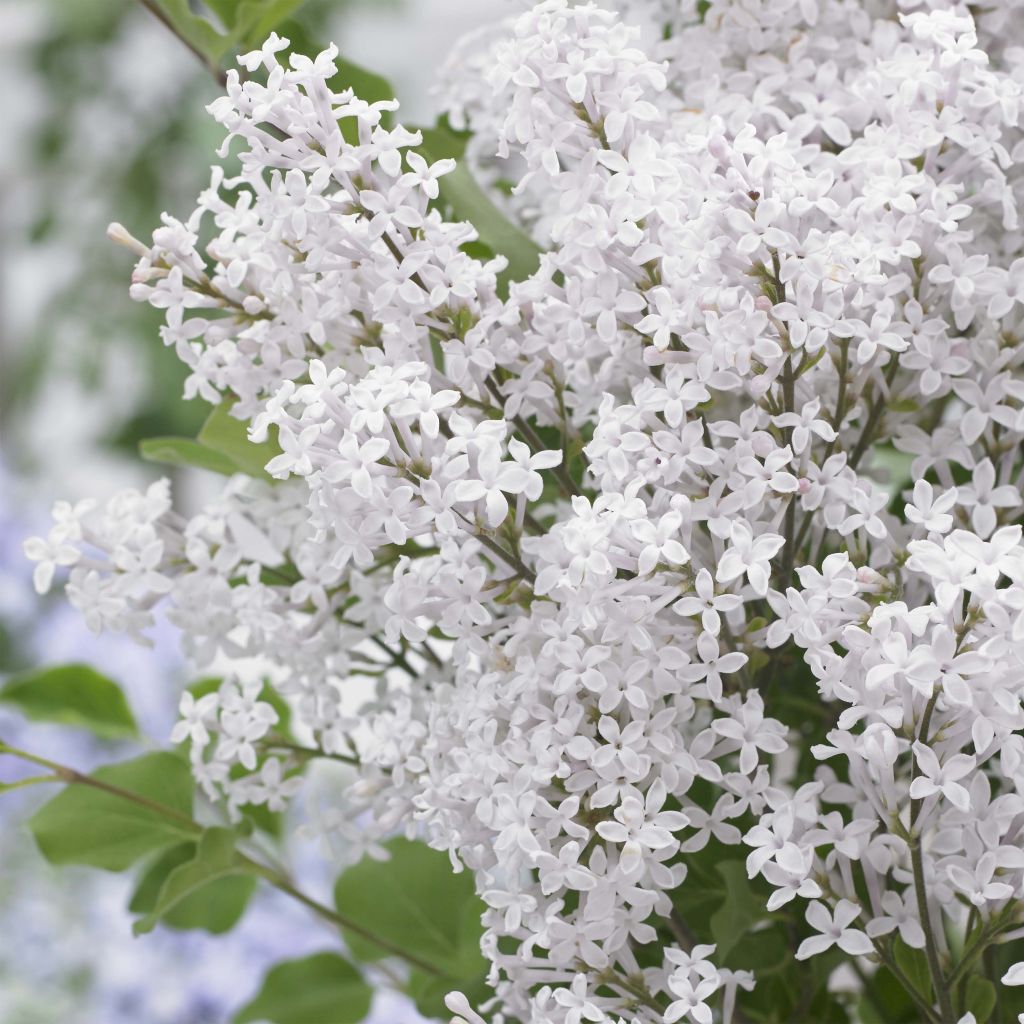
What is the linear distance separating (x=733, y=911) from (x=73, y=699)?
21cm

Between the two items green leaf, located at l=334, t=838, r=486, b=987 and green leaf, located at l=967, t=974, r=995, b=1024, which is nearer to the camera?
green leaf, located at l=967, t=974, r=995, b=1024

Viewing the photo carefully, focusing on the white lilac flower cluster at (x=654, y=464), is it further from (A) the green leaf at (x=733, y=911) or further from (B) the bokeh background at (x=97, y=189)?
(B) the bokeh background at (x=97, y=189)

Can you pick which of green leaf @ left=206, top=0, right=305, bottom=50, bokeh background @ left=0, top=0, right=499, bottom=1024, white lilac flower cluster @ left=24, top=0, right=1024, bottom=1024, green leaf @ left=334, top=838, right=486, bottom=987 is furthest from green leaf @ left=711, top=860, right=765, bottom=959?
bokeh background @ left=0, top=0, right=499, bottom=1024

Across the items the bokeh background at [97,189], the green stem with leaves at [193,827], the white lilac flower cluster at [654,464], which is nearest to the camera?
the white lilac flower cluster at [654,464]

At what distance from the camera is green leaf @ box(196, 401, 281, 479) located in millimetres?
303

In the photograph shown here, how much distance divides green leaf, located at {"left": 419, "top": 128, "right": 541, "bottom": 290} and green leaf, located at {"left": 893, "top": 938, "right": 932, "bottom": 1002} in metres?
0.16

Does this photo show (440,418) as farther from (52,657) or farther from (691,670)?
(52,657)

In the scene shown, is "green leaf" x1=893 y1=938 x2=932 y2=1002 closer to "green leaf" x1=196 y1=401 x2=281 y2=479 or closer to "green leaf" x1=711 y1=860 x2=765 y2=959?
"green leaf" x1=711 y1=860 x2=765 y2=959

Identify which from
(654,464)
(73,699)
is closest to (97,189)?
(73,699)

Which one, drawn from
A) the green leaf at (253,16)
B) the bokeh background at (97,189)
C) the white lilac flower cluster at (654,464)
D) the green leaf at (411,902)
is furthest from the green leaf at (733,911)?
the bokeh background at (97,189)

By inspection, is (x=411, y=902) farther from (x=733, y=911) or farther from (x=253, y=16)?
(x=253, y=16)

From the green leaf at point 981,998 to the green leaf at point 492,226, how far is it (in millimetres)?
173

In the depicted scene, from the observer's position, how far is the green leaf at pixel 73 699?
380 millimetres

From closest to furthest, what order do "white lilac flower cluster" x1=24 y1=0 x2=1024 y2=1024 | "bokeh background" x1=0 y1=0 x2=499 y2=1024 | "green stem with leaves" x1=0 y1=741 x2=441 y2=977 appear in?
"white lilac flower cluster" x1=24 y1=0 x2=1024 y2=1024 < "green stem with leaves" x1=0 y1=741 x2=441 y2=977 < "bokeh background" x1=0 y1=0 x2=499 y2=1024
